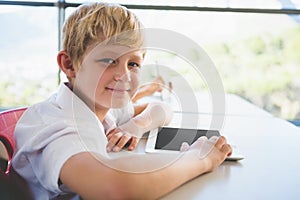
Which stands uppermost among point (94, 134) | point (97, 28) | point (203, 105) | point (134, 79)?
point (97, 28)

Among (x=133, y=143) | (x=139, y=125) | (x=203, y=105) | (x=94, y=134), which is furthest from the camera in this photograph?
(x=203, y=105)

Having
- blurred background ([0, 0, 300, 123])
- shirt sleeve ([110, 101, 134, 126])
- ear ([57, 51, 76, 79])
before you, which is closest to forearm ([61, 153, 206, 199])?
ear ([57, 51, 76, 79])

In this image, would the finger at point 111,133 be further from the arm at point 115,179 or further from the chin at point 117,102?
the arm at point 115,179

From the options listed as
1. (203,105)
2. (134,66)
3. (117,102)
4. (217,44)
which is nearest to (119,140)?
(117,102)

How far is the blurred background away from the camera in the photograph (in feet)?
8.50

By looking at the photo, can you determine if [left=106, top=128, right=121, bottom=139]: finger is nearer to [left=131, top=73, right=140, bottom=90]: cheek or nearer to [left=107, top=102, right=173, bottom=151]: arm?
[left=107, top=102, right=173, bottom=151]: arm

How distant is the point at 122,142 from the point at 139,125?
0.15 m

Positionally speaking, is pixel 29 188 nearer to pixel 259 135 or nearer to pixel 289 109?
pixel 259 135

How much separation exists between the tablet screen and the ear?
303 mm

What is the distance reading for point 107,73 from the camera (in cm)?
81

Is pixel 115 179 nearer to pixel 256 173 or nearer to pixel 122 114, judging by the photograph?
pixel 256 173

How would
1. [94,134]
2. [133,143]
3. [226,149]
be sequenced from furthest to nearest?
[133,143] → [226,149] → [94,134]

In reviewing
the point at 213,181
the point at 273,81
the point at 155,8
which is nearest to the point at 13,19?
the point at 155,8

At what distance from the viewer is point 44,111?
80 cm
